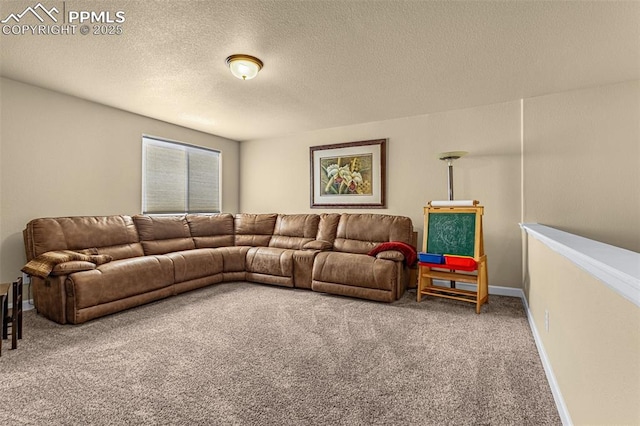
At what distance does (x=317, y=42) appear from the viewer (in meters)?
2.42

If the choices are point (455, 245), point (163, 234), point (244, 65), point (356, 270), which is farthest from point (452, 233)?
point (163, 234)

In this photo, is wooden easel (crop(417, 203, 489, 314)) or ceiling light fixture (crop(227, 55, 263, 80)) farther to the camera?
wooden easel (crop(417, 203, 489, 314))

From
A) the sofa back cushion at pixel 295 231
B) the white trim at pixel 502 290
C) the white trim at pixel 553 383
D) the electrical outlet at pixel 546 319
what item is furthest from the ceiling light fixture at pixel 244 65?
the white trim at pixel 502 290

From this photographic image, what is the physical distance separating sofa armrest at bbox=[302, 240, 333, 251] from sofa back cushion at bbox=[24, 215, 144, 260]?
2.20m

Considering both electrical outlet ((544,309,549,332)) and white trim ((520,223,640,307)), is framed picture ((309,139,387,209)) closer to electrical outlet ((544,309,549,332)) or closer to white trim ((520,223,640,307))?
electrical outlet ((544,309,549,332))

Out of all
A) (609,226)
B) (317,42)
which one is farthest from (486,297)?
(317,42)

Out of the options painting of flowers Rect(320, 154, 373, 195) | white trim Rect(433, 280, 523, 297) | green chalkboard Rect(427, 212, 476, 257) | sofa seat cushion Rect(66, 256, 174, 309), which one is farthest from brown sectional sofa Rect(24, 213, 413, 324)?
white trim Rect(433, 280, 523, 297)

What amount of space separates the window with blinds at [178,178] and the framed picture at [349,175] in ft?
6.29

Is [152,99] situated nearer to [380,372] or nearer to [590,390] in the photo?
[380,372]

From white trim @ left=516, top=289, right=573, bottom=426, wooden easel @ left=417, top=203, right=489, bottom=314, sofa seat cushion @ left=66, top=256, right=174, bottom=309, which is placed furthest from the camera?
wooden easel @ left=417, top=203, right=489, bottom=314

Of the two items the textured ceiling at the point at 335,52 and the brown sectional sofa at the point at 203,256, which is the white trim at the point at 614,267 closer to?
the textured ceiling at the point at 335,52

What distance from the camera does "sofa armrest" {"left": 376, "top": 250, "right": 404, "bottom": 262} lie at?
3.53m

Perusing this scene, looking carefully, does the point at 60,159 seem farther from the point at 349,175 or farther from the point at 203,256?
the point at 349,175

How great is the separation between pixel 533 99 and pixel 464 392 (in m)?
3.46
